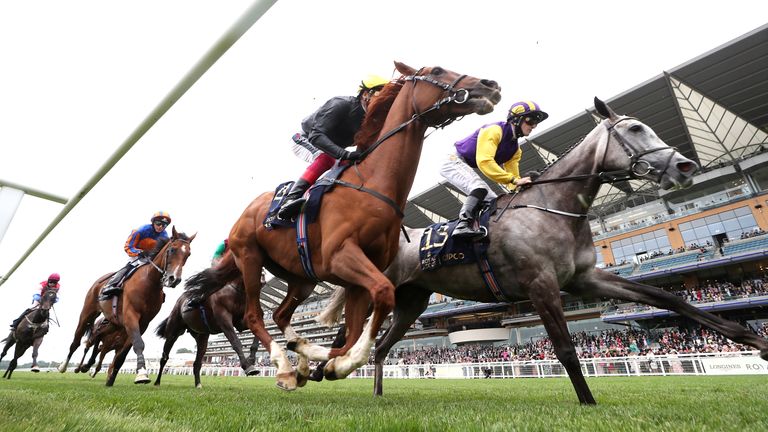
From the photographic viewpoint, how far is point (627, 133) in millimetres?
4211

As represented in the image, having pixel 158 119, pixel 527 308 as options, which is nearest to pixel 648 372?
pixel 158 119

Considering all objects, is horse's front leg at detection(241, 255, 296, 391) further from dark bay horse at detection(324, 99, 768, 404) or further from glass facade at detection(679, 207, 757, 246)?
glass facade at detection(679, 207, 757, 246)

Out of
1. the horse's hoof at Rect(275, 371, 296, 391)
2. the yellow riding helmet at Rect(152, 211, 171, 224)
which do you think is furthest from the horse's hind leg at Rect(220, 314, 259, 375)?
the horse's hoof at Rect(275, 371, 296, 391)

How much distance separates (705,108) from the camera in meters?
31.1

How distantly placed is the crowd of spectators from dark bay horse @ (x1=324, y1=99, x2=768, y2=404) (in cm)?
2198

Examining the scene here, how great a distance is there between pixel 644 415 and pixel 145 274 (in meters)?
7.75

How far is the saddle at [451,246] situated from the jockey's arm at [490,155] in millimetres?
304

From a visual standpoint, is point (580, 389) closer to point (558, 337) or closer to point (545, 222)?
point (558, 337)

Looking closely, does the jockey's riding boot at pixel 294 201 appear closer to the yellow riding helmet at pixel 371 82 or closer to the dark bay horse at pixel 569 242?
the yellow riding helmet at pixel 371 82

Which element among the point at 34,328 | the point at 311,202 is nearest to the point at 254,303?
the point at 311,202

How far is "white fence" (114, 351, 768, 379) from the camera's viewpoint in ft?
46.1

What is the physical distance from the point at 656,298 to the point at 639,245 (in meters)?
43.6

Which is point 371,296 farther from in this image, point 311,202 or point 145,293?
point 145,293

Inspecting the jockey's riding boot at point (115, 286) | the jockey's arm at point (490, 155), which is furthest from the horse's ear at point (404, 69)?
the jockey's riding boot at point (115, 286)
